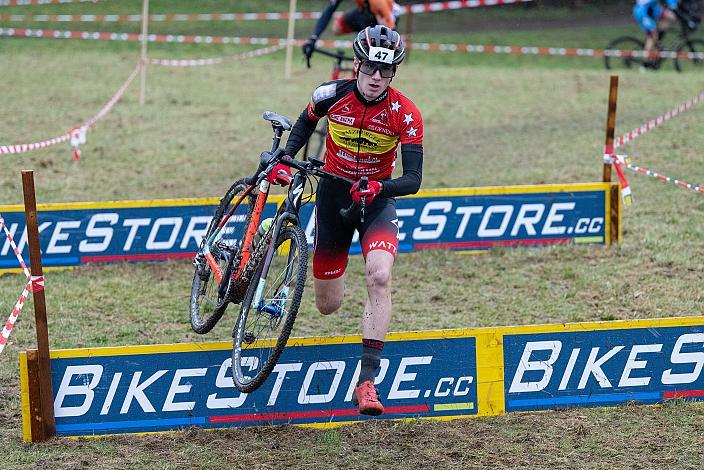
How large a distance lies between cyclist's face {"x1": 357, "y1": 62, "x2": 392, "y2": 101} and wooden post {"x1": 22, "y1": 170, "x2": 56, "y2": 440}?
2196 millimetres

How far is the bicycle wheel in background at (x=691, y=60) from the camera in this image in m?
24.2

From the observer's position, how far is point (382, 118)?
6895 mm

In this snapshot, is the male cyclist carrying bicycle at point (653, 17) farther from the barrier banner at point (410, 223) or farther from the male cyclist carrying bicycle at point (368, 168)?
the male cyclist carrying bicycle at point (368, 168)

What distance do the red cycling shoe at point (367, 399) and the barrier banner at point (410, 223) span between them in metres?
4.08

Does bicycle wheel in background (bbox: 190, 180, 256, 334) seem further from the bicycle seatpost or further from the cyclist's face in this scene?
the cyclist's face

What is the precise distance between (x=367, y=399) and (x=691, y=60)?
20.9m

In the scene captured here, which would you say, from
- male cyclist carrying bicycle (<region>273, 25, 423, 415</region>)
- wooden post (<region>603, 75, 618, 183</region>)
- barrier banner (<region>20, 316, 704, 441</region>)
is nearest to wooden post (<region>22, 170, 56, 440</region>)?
barrier banner (<region>20, 316, 704, 441</region>)

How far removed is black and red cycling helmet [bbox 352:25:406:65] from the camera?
21.8 ft

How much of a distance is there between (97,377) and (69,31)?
73.8ft

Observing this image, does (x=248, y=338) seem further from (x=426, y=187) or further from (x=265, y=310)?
(x=426, y=187)

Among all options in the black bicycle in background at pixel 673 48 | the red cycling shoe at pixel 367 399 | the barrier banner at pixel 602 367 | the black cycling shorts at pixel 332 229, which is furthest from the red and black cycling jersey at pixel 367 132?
the black bicycle in background at pixel 673 48

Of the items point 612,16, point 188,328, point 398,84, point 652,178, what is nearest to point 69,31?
point 398,84

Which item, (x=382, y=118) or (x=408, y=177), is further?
(x=382, y=118)

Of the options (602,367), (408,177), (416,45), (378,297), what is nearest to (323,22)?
(408,177)
